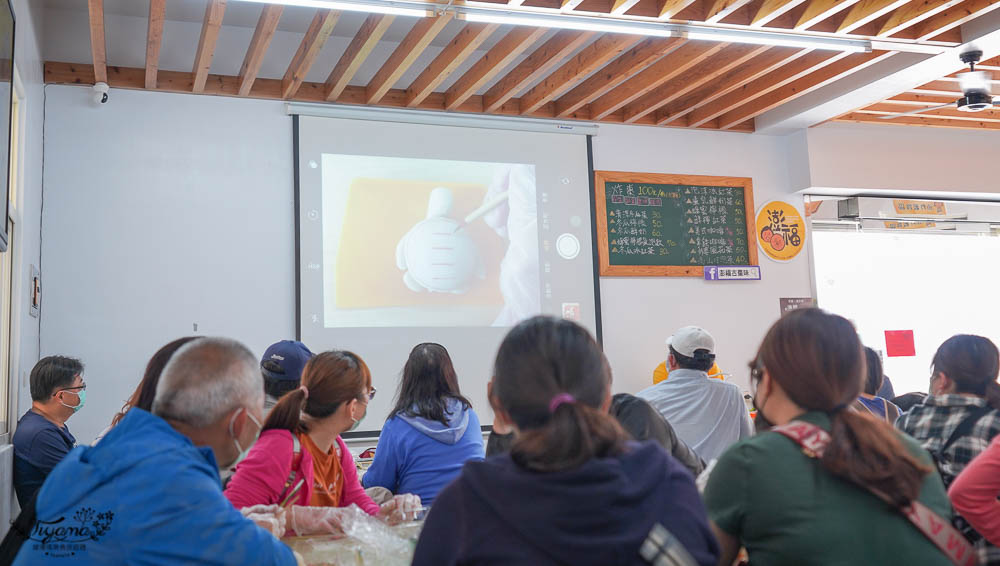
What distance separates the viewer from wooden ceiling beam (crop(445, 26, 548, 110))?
470cm

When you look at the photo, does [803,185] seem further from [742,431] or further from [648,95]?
[742,431]

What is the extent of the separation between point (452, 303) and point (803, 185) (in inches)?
116

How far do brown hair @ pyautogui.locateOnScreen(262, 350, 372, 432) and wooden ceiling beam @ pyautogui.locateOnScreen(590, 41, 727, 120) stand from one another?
338 cm

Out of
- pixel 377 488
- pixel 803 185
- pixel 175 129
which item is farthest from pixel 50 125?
pixel 803 185

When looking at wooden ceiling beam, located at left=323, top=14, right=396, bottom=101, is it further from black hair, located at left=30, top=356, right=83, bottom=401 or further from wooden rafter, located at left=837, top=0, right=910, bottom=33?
wooden rafter, located at left=837, top=0, right=910, bottom=33

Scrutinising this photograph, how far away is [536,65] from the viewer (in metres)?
5.16

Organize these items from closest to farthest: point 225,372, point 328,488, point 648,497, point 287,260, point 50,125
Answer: point 648,497 < point 225,372 < point 328,488 < point 50,125 < point 287,260

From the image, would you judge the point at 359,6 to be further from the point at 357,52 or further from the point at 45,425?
the point at 45,425

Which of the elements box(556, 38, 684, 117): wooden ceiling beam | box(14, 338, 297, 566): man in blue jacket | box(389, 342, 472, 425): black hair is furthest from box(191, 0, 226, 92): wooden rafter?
box(14, 338, 297, 566): man in blue jacket

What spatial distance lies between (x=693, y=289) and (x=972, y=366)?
153 inches

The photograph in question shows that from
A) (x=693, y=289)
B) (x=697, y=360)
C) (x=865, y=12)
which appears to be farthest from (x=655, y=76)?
(x=697, y=360)

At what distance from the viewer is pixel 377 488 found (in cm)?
272

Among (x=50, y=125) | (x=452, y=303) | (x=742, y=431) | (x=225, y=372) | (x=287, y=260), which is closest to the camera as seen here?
(x=225, y=372)

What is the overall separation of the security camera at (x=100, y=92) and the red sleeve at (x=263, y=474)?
3662 mm
